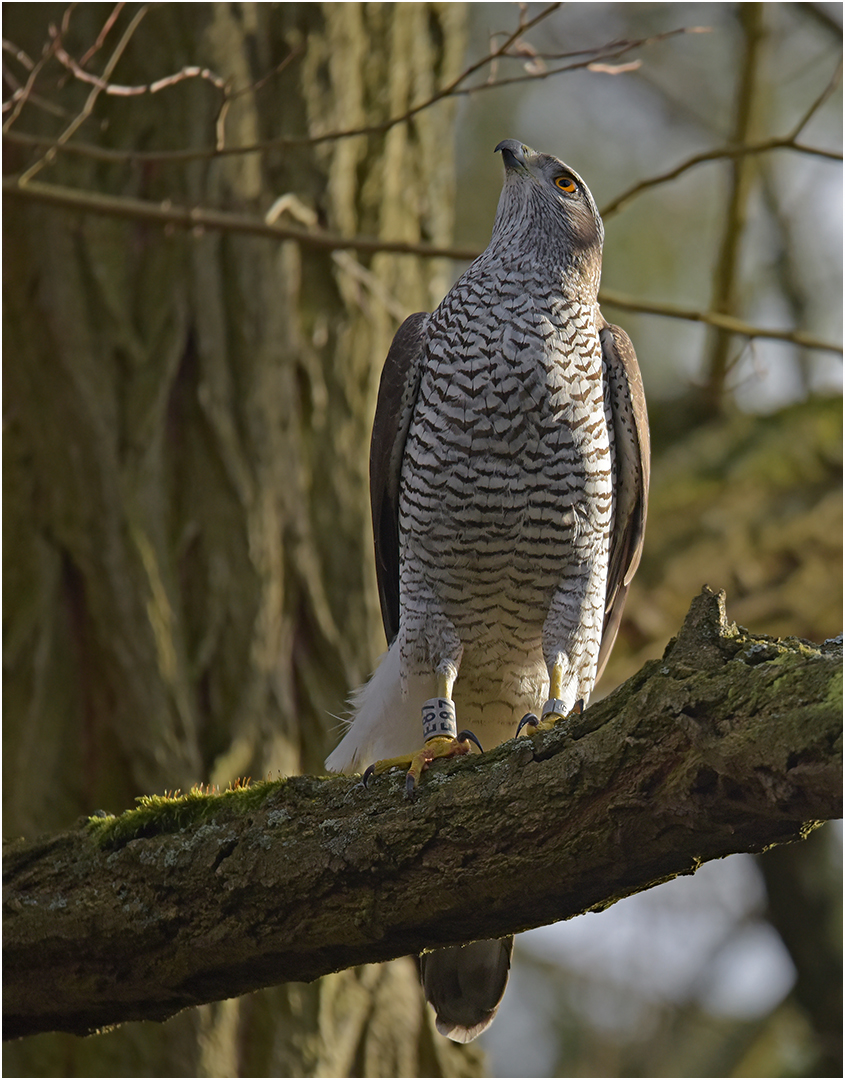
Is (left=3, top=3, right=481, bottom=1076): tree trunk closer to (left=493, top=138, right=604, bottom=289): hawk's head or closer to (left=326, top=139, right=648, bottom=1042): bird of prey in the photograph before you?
A: (left=326, top=139, right=648, bottom=1042): bird of prey

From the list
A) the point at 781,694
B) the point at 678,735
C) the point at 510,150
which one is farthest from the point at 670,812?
the point at 510,150

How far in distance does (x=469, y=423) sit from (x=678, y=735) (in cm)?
186

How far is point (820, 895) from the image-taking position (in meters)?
7.12

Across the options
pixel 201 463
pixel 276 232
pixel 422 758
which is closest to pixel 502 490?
pixel 422 758

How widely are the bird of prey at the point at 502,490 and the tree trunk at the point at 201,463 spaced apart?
751 millimetres

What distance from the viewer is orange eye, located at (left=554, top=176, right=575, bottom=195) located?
14.5ft

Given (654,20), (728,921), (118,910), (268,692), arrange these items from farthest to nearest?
(728,921) → (654,20) → (268,692) → (118,910)

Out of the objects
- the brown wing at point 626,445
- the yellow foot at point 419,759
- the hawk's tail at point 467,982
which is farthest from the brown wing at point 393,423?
the hawk's tail at point 467,982

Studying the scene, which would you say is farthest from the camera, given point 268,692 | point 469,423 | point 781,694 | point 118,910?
point 268,692

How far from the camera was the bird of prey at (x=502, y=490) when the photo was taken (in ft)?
12.3

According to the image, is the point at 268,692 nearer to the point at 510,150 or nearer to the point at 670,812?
the point at 510,150

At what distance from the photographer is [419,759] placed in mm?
2891

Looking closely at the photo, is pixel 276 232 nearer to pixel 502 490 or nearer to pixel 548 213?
pixel 548 213

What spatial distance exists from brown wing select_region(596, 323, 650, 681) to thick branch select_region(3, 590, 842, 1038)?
1.91 meters
